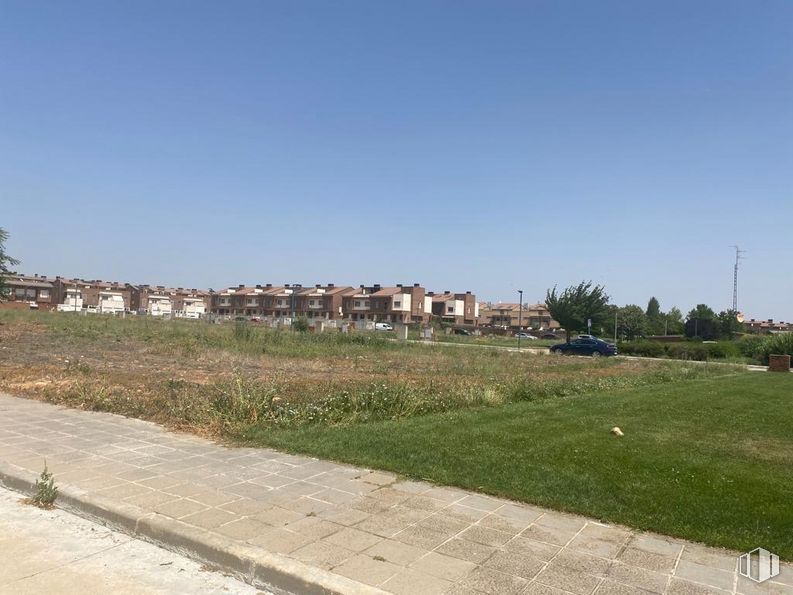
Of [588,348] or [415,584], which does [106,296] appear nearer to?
[588,348]

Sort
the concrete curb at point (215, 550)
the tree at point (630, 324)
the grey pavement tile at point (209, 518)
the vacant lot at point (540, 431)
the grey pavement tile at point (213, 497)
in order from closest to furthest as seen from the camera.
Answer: the concrete curb at point (215, 550) → the grey pavement tile at point (209, 518) → the grey pavement tile at point (213, 497) → the vacant lot at point (540, 431) → the tree at point (630, 324)

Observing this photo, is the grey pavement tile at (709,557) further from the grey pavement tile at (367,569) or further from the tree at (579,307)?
the tree at (579,307)

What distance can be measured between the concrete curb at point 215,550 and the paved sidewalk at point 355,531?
0.4 inches

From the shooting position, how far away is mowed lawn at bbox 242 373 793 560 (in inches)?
212

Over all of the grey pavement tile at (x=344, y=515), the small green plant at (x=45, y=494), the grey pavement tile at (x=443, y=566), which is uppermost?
the grey pavement tile at (x=443, y=566)

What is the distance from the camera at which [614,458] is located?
7.51m

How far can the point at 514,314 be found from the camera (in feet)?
446

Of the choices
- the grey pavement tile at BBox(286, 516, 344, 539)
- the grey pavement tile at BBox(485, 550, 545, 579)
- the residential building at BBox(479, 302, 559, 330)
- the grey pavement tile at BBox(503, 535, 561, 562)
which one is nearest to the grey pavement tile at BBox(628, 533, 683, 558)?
the grey pavement tile at BBox(503, 535, 561, 562)

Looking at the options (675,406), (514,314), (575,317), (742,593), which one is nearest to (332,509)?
(742,593)

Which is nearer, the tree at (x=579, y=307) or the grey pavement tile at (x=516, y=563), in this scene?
the grey pavement tile at (x=516, y=563)

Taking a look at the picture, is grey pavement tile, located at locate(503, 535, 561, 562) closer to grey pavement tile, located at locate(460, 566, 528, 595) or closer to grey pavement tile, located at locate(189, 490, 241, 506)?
grey pavement tile, located at locate(460, 566, 528, 595)

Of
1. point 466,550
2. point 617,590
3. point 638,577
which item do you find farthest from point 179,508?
point 638,577

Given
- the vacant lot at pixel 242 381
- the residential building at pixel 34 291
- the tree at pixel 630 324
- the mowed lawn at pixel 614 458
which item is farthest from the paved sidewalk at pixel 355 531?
the residential building at pixel 34 291

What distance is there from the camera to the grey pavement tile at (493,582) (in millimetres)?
3895
